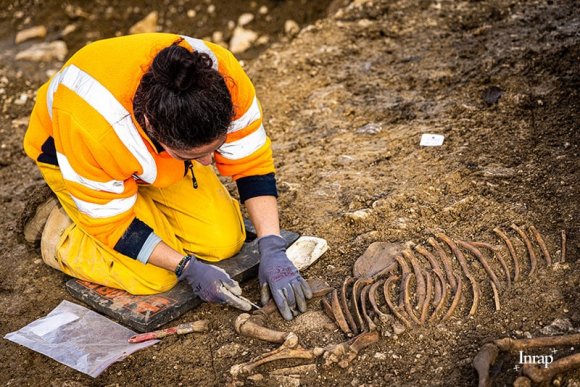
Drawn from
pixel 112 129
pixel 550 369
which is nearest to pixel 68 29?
pixel 112 129

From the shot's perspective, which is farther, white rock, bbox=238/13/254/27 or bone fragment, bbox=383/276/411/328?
white rock, bbox=238/13/254/27

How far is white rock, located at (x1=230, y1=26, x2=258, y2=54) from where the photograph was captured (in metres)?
6.87

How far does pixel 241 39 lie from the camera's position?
22.7ft

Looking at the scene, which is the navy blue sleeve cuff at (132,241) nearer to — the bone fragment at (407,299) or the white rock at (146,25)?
the bone fragment at (407,299)

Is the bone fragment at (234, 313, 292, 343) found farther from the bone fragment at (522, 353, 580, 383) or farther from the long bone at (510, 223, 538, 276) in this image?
the long bone at (510, 223, 538, 276)

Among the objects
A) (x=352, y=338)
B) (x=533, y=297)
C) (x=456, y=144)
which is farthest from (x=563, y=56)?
(x=352, y=338)

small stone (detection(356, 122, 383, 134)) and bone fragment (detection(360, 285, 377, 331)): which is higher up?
bone fragment (detection(360, 285, 377, 331))

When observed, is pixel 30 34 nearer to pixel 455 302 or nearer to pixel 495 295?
pixel 455 302

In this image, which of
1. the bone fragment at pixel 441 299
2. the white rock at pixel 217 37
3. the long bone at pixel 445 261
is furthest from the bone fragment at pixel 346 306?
the white rock at pixel 217 37

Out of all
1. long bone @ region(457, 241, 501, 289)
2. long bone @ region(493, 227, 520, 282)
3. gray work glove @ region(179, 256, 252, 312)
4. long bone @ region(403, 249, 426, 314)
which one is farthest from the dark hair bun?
long bone @ region(493, 227, 520, 282)

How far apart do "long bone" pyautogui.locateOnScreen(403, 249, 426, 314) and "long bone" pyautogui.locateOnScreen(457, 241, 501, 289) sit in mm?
271

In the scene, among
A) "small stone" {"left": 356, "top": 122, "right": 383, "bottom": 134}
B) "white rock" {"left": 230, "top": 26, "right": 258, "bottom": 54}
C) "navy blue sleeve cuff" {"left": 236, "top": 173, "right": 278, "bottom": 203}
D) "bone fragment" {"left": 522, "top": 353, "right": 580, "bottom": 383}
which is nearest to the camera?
"bone fragment" {"left": 522, "top": 353, "right": 580, "bottom": 383}

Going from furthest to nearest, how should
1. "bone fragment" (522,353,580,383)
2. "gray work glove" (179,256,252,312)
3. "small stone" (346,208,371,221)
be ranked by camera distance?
1. "small stone" (346,208,371,221)
2. "gray work glove" (179,256,252,312)
3. "bone fragment" (522,353,580,383)

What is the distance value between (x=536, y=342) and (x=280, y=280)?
1220 mm
